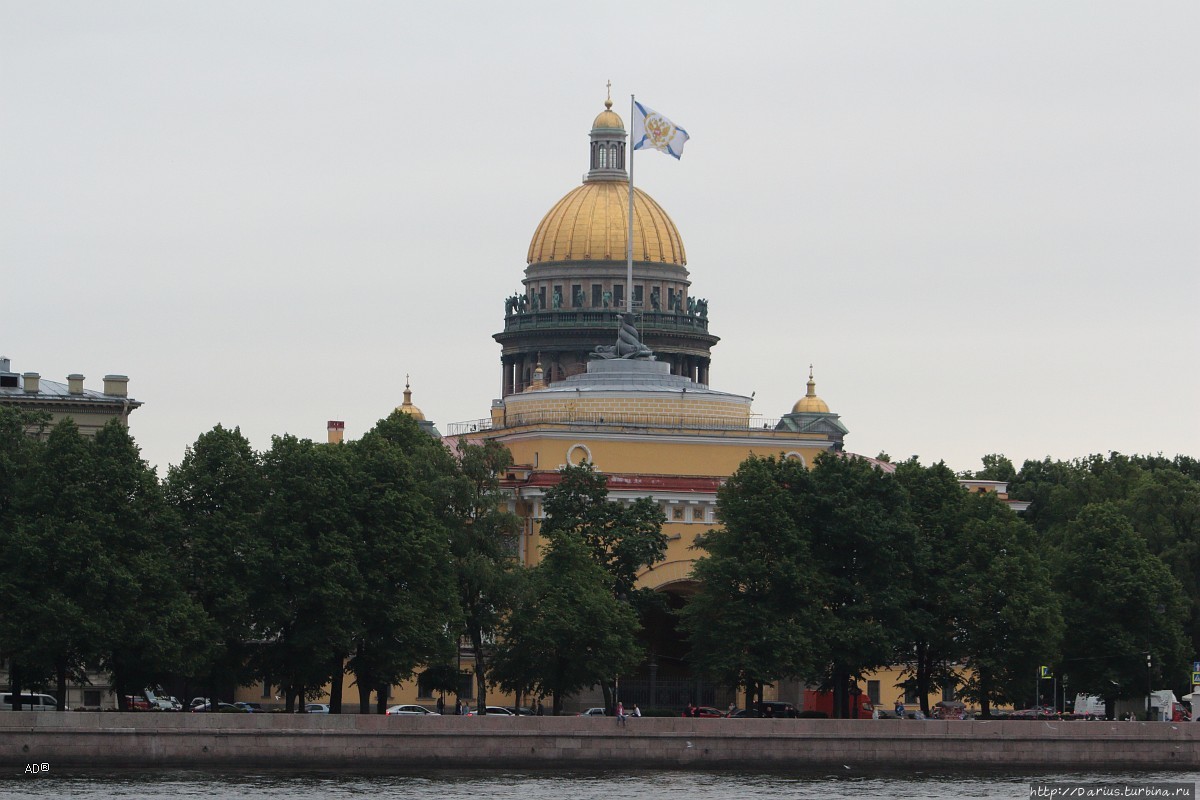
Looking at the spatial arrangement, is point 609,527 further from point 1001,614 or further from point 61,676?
point 61,676

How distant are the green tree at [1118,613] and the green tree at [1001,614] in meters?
2.45

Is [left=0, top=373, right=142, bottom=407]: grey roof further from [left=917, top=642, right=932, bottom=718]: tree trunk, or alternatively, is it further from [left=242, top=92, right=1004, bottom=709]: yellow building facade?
[left=917, top=642, right=932, bottom=718]: tree trunk

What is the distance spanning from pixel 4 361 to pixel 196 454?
18859 mm

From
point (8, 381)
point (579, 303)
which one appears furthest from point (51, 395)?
point (579, 303)

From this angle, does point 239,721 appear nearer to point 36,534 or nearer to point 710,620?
point 36,534

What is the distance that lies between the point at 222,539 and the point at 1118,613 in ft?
96.1

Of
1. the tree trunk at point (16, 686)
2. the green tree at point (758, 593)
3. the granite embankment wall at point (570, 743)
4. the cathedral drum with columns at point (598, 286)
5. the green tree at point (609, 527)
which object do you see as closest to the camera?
the granite embankment wall at point (570, 743)

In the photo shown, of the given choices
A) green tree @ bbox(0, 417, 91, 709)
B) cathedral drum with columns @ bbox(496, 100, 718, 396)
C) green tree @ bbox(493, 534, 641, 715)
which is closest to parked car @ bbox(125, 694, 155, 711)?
green tree @ bbox(0, 417, 91, 709)

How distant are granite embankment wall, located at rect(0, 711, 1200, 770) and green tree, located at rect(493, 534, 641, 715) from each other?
6727mm

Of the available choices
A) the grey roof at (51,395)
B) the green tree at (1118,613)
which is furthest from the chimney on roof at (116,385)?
the green tree at (1118,613)

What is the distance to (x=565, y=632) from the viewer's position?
86.5m

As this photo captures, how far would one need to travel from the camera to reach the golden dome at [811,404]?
438 feet

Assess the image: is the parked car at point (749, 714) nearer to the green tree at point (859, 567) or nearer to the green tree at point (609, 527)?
the green tree at point (859, 567)

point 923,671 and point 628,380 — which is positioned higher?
point 628,380
